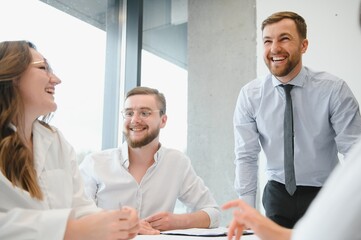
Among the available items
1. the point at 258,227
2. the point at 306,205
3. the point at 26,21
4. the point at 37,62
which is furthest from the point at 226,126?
the point at 258,227

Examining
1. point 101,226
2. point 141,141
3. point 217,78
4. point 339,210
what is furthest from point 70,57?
point 339,210

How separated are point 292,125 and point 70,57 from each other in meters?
1.83

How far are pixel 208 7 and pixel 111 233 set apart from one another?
2.74 meters

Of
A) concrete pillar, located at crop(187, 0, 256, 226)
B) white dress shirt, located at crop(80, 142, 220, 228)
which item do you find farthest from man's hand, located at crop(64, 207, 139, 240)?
concrete pillar, located at crop(187, 0, 256, 226)

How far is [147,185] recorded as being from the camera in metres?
2.21

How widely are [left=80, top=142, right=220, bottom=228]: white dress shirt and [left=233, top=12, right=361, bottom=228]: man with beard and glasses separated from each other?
27 centimetres

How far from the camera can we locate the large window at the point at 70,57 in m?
2.63

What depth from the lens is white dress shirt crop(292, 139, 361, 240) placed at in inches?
20.4

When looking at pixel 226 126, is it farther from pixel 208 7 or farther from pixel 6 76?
pixel 6 76

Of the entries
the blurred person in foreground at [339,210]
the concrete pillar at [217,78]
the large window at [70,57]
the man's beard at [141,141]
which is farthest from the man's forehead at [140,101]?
the blurred person in foreground at [339,210]

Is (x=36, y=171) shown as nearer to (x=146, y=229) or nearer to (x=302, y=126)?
(x=146, y=229)

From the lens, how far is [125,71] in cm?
357

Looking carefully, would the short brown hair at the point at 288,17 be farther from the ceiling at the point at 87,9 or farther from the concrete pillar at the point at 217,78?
the ceiling at the point at 87,9

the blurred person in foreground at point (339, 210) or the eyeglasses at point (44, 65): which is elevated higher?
the eyeglasses at point (44, 65)
